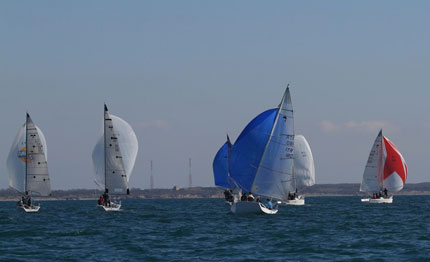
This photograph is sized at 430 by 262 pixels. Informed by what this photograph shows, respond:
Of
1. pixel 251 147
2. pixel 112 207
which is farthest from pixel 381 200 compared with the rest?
pixel 251 147

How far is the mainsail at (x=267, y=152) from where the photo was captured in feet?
234

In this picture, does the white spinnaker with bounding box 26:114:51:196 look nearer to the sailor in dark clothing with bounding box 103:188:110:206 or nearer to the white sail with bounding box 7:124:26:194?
the white sail with bounding box 7:124:26:194

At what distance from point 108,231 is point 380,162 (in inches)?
2961

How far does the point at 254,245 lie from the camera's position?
46.6 metres

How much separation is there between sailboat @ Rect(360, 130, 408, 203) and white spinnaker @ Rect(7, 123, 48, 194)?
5518 centimetres

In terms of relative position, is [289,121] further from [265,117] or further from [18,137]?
[18,137]

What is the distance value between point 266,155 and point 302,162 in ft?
184

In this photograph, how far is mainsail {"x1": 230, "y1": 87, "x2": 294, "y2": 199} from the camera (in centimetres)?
7144

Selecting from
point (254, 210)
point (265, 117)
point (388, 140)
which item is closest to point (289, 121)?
point (265, 117)

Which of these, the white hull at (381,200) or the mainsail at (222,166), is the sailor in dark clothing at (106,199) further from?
the white hull at (381,200)

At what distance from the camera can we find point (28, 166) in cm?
8794

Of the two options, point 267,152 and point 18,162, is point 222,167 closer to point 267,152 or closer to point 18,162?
point 18,162

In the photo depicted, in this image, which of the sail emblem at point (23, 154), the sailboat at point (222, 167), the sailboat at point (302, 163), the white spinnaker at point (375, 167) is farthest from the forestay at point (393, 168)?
the sail emblem at point (23, 154)

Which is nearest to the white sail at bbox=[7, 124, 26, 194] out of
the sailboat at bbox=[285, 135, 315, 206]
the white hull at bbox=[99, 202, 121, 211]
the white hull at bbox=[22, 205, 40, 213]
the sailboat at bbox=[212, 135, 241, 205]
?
the white hull at bbox=[22, 205, 40, 213]
